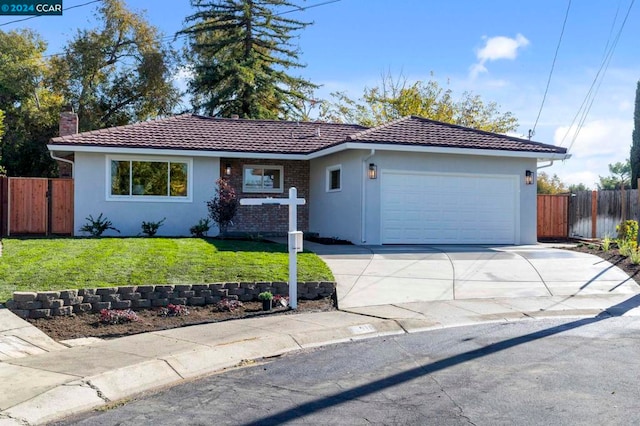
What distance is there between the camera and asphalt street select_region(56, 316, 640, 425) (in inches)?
209

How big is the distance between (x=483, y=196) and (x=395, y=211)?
300 centimetres

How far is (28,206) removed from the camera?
19344mm

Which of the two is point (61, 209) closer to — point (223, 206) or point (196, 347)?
point (223, 206)

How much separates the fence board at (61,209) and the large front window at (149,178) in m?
1.55

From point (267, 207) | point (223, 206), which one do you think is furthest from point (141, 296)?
point (267, 207)

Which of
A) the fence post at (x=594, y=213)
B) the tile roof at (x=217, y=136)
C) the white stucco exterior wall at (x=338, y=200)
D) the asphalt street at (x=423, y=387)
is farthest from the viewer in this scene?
the fence post at (x=594, y=213)

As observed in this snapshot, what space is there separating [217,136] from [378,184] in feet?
20.7

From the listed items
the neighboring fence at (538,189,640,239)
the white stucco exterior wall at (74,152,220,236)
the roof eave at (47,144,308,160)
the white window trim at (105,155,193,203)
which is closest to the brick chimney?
the white stucco exterior wall at (74,152,220,236)

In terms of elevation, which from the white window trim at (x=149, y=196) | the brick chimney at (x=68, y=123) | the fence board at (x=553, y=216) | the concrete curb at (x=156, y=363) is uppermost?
the brick chimney at (x=68, y=123)

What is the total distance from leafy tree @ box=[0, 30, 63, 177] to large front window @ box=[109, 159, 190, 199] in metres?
16.0

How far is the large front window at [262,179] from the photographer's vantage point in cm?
2106

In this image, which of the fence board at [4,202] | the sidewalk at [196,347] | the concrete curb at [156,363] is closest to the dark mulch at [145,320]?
the sidewalk at [196,347]

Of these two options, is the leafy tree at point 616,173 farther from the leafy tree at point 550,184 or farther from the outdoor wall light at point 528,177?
the outdoor wall light at point 528,177

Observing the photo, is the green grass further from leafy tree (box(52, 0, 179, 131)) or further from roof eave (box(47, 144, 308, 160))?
leafy tree (box(52, 0, 179, 131))
